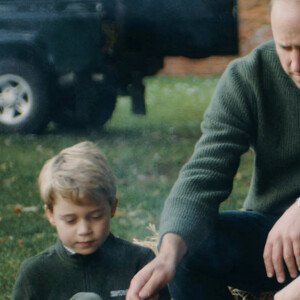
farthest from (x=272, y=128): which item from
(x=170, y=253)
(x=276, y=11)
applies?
(x=170, y=253)

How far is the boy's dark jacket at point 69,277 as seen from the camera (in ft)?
7.23

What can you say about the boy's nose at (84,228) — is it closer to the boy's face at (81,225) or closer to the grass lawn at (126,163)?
the boy's face at (81,225)

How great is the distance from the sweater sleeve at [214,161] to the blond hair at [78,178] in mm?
218

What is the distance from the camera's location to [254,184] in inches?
105

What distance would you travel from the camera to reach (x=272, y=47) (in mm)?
2539

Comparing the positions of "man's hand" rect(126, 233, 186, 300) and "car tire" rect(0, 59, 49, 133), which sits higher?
"car tire" rect(0, 59, 49, 133)

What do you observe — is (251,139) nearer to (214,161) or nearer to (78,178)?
(214,161)

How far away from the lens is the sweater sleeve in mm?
2305

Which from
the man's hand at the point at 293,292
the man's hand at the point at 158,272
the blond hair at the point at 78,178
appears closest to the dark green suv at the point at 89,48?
the blond hair at the point at 78,178

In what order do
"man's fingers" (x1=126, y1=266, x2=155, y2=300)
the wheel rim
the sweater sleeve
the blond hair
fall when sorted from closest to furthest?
1. "man's fingers" (x1=126, y1=266, x2=155, y2=300)
2. the blond hair
3. the sweater sleeve
4. the wheel rim

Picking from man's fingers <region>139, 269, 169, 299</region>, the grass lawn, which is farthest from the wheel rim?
man's fingers <region>139, 269, 169, 299</region>

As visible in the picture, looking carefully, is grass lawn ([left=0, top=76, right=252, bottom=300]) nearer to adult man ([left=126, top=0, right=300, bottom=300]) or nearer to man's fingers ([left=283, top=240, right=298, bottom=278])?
adult man ([left=126, top=0, right=300, bottom=300])

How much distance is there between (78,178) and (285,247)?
1.96 feet

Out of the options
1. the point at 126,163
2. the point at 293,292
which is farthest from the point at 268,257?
the point at 126,163
